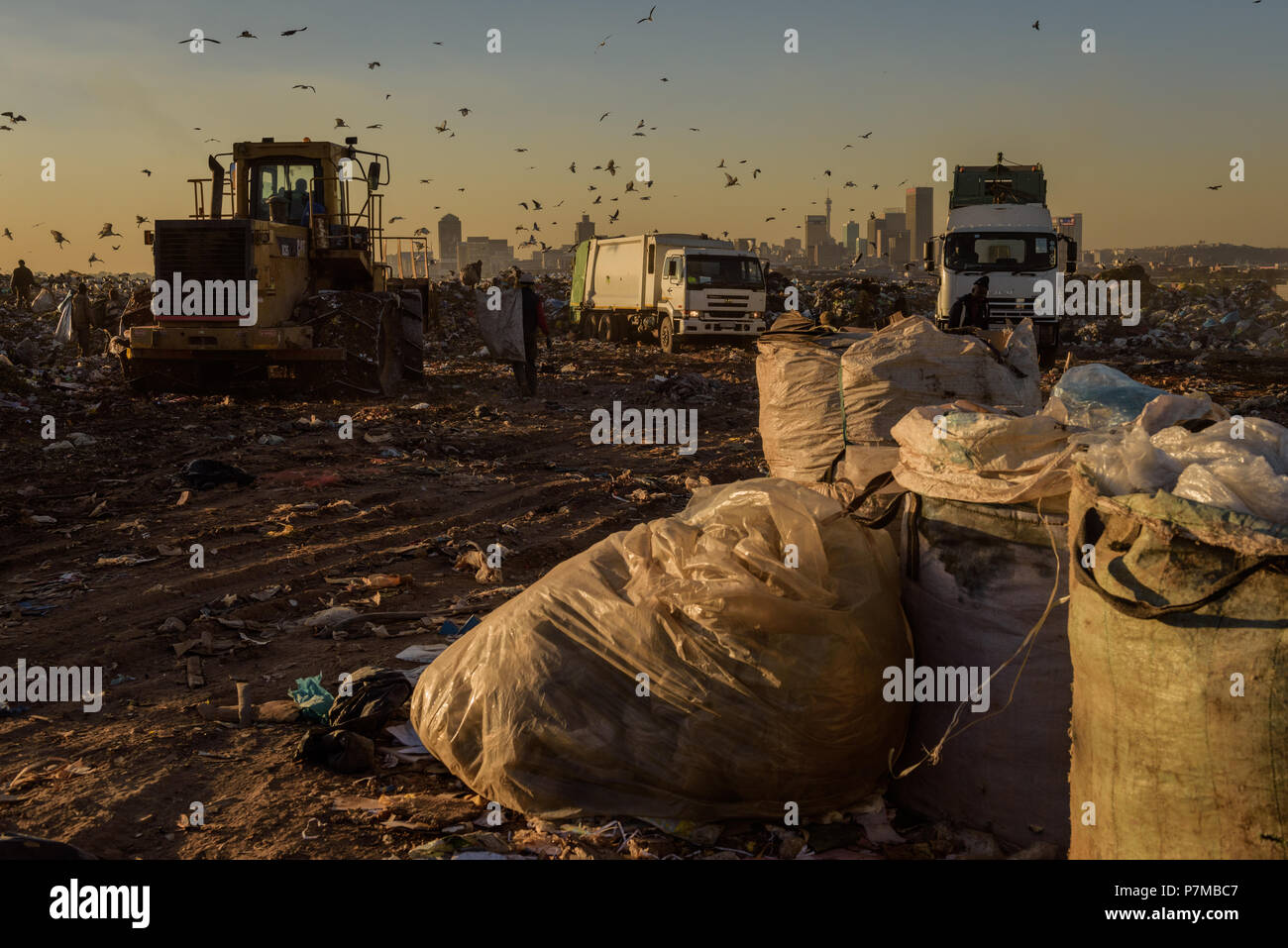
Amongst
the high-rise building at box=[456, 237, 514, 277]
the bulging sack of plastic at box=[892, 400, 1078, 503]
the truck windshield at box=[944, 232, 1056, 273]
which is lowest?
the bulging sack of plastic at box=[892, 400, 1078, 503]

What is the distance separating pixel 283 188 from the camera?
1331 centimetres

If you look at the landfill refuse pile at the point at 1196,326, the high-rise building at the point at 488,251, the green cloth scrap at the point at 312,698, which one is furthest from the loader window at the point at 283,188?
the high-rise building at the point at 488,251

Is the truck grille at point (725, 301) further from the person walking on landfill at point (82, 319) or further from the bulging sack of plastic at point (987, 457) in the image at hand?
the bulging sack of plastic at point (987, 457)

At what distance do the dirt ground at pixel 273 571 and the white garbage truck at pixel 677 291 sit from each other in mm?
7019

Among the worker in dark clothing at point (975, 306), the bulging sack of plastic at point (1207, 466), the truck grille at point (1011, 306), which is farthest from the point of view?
the truck grille at point (1011, 306)

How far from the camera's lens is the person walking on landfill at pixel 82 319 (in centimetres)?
1770

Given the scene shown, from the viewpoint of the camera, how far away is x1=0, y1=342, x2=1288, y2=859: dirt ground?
3.06m

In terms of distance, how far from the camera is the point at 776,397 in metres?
4.95

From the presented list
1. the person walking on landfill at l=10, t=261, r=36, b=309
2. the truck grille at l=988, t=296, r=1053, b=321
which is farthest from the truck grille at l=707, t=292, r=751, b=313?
the person walking on landfill at l=10, t=261, r=36, b=309

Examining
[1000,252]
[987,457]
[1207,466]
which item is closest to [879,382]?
[987,457]

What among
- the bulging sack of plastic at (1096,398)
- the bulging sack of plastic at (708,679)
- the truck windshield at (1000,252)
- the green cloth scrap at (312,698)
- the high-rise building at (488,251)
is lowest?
the green cloth scrap at (312,698)

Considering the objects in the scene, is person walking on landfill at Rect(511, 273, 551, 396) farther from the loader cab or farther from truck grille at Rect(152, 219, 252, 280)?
truck grille at Rect(152, 219, 252, 280)

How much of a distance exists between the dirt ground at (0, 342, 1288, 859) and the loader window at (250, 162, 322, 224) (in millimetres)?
2440
